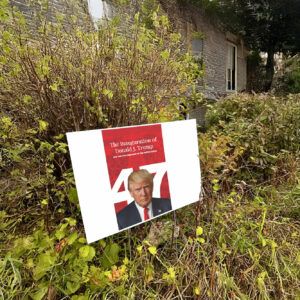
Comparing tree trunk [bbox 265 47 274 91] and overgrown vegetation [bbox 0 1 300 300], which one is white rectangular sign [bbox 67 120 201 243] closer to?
overgrown vegetation [bbox 0 1 300 300]

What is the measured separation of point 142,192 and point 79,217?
65cm

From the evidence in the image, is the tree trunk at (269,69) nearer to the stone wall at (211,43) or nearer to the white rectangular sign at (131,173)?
the stone wall at (211,43)

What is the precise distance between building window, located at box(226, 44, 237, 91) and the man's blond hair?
1080cm

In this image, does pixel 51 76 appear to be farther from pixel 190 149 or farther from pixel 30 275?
pixel 30 275

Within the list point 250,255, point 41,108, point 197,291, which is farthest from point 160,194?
point 41,108

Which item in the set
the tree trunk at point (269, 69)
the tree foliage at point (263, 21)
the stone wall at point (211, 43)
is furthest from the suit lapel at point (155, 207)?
the tree trunk at point (269, 69)

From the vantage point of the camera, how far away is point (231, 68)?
455 inches

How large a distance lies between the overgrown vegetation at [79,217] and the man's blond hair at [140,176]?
382mm

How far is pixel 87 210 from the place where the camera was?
4.21 feet

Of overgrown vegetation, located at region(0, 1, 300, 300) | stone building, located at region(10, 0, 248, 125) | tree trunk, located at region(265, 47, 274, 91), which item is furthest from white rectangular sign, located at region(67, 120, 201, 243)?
tree trunk, located at region(265, 47, 274, 91)

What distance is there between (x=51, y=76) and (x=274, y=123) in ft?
9.20

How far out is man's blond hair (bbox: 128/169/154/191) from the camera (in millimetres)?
1479

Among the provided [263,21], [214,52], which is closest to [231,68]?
[214,52]

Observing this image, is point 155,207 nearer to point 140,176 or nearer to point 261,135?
point 140,176
